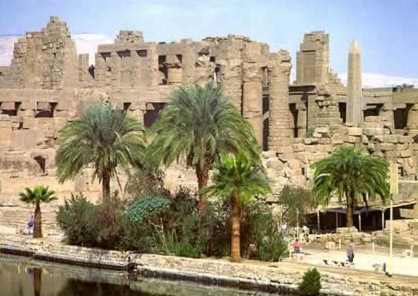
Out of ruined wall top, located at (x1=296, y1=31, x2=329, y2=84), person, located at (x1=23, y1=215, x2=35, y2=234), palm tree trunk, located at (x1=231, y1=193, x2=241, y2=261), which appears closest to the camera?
palm tree trunk, located at (x1=231, y1=193, x2=241, y2=261)

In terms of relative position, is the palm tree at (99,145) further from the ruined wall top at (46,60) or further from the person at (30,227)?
the ruined wall top at (46,60)

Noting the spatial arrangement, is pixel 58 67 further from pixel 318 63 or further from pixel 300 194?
pixel 300 194

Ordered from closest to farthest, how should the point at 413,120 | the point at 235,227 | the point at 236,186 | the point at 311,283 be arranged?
the point at 311,283 < the point at 236,186 < the point at 235,227 < the point at 413,120

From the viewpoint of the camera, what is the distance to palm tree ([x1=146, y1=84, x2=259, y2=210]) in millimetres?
32125

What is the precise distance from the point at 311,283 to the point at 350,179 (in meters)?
10.6

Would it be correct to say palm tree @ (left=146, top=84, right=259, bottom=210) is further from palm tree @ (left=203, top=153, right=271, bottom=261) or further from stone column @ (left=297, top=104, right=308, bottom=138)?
stone column @ (left=297, top=104, right=308, bottom=138)

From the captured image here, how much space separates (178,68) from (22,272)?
23.4m

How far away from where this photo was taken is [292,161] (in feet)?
153

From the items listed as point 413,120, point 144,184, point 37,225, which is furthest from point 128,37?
point 144,184

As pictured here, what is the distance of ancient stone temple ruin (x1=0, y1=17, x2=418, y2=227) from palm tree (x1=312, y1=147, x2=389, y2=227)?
448 cm

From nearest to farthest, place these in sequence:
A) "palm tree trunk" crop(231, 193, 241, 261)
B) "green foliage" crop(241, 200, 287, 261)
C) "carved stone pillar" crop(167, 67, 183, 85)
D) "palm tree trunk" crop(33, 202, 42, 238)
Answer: "palm tree trunk" crop(231, 193, 241, 261) → "green foliage" crop(241, 200, 287, 261) → "palm tree trunk" crop(33, 202, 42, 238) → "carved stone pillar" crop(167, 67, 183, 85)

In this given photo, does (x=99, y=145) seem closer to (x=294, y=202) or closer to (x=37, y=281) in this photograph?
(x=37, y=281)

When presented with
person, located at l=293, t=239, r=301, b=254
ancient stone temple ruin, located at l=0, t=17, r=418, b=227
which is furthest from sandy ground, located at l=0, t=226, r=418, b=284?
ancient stone temple ruin, located at l=0, t=17, r=418, b=227

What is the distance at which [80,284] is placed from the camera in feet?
99.5
